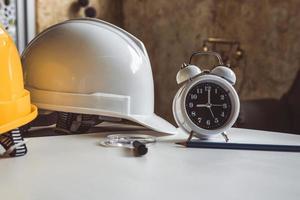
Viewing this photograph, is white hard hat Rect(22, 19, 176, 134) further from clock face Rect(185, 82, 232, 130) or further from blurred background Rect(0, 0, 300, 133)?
blurred background Rect(0, 0, 300, 133)

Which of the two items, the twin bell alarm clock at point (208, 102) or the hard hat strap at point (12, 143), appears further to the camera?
the twin bell alarm clock at point (208, 102)

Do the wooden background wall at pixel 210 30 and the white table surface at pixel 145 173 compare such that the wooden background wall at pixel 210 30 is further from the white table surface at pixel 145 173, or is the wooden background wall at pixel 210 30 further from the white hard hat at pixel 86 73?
the white table surface at pixel 145 173

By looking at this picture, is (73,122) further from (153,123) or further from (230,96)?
(230,96)

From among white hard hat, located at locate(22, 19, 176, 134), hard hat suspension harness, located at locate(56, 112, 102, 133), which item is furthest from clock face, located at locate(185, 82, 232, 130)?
hard hat suspension harness, located at locate(56, 112, 102, 133)

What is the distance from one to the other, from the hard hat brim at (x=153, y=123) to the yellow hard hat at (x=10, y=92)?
9.6 inches

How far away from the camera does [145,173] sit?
0.72m

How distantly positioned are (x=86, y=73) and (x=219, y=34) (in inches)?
57.4

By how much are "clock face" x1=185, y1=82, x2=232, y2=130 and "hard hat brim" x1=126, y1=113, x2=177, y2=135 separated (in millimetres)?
99

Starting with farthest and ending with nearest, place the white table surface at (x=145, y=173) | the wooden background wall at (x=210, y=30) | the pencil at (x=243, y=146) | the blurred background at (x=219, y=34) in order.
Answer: the wooden background wall at (x=210, y=30) < the blurred background at (x=219, y=34) < the pencil at (x=243, y=146) < the white table surface at (x=145, y=173)

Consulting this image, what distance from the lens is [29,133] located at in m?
1.02

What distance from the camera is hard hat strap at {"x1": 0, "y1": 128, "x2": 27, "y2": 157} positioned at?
79 centimetres

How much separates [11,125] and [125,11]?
187cm

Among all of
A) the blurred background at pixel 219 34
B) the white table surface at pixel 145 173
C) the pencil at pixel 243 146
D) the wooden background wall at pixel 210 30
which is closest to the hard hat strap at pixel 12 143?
the white table surface at pixel 145 173

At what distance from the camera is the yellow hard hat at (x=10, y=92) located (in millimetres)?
756
